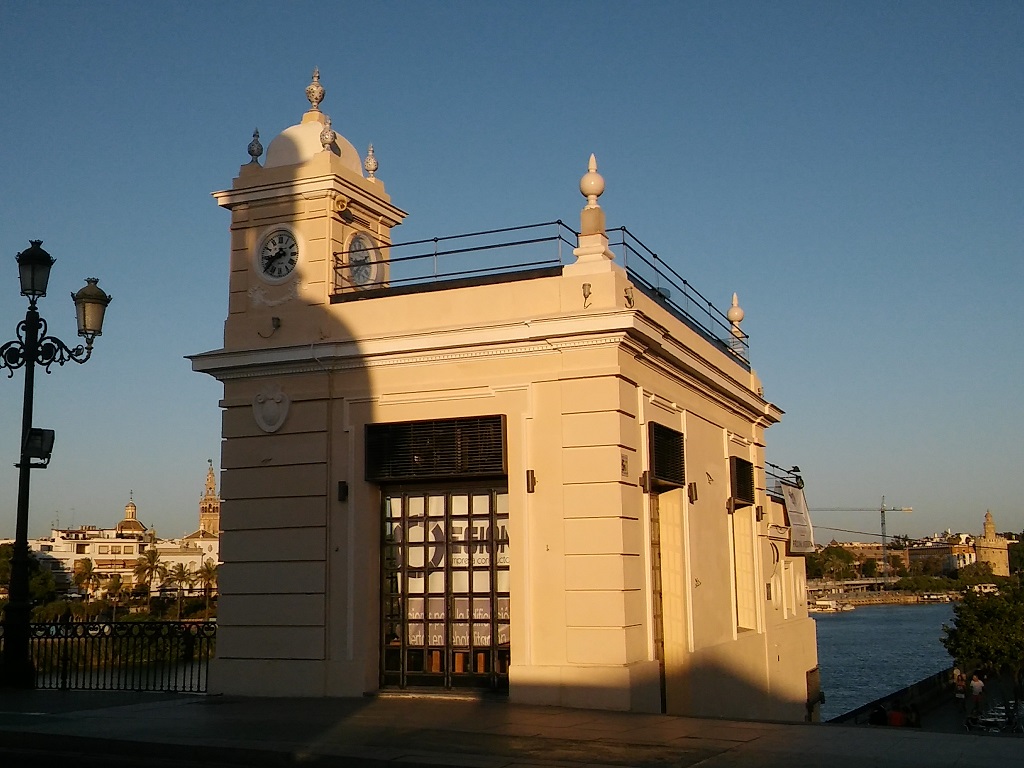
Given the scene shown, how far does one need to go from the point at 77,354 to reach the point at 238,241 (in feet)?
9.93

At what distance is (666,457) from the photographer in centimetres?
1537

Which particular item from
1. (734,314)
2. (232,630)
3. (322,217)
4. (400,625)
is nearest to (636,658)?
(400,625)

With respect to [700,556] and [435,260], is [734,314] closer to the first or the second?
[700,556]

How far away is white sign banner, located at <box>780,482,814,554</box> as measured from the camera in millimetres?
25170

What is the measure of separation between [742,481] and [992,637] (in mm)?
32911

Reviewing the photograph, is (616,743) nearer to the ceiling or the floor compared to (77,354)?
nearer to the floor

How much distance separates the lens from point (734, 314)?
22766 millimetres

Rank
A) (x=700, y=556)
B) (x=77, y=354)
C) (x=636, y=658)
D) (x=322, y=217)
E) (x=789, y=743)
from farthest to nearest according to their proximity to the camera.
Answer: (x=700, y=556) < (x=322, y=217) < (x=77, y=354) < (x=636, y=658) < (x=789, y=743)

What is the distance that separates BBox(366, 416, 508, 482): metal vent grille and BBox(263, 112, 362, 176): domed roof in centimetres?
443

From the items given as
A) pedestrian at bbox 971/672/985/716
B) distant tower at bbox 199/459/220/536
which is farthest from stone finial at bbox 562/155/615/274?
distant tower at bbox 199/459/220/536

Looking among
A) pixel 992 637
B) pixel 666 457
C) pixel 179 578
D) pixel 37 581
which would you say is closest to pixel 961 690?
pixel 992 637

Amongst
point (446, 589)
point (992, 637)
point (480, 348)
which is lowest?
point (992, 637)

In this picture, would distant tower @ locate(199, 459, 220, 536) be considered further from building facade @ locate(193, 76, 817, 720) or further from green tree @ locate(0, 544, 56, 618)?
building facade @ locate(193, 76, 817, 720)

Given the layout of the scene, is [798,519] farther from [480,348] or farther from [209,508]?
[209,508]
